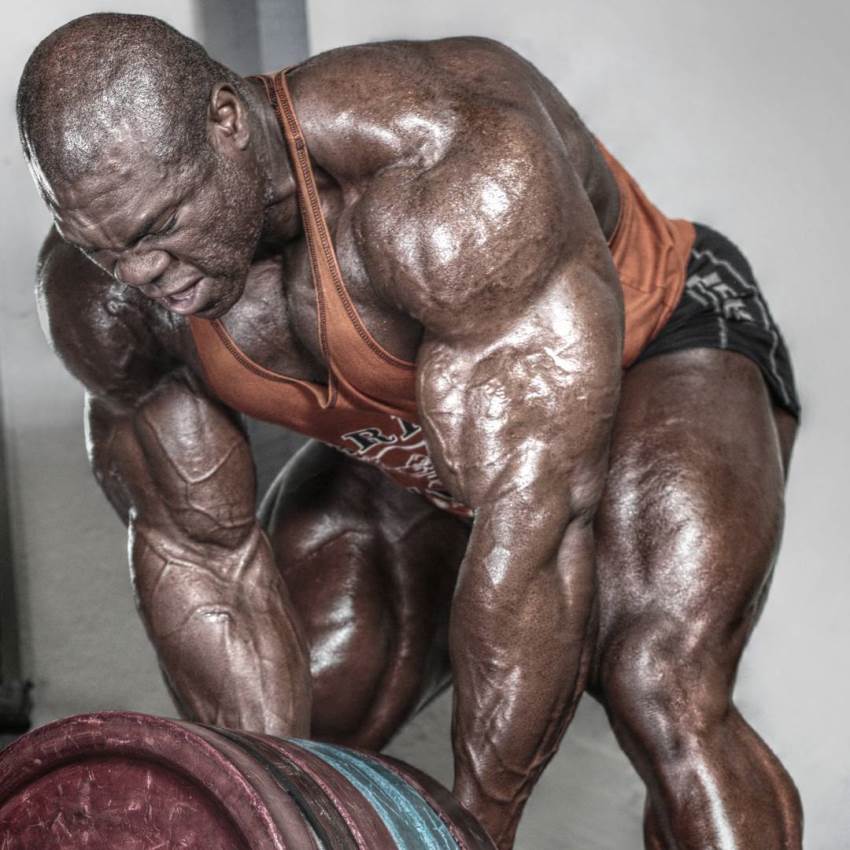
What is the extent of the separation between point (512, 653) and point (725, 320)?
59 centimetres

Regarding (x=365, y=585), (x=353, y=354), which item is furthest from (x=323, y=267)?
(x=365, y=585)

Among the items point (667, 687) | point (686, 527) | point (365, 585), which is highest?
point (686, 527)

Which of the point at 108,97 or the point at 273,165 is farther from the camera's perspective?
the point at 273,165

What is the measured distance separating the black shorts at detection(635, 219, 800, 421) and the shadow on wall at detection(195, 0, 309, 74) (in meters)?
1.18

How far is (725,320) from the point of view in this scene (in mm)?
2330

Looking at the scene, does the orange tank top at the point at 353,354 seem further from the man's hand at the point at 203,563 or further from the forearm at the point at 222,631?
the forearm at the point at 222,631

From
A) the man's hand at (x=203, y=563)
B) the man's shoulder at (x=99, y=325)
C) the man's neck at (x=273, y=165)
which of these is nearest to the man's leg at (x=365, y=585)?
the man's hand at (x=203, y=563)

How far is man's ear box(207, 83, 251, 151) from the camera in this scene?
1909 mm

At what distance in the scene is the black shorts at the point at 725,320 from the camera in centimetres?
230

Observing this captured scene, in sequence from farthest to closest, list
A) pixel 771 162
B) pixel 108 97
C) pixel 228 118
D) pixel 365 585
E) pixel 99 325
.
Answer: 1. pixel 771 162
2. pixel 365 585
3. pixel 99 325
4. pixel 228 118
5. pixel 108 97

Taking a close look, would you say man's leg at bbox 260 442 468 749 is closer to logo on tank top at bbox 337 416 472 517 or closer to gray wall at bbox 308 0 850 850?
logo on tank top at bbox 337 416 472 517

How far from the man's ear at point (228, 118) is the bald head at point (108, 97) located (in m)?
0.01

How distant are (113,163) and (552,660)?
679 millimetres

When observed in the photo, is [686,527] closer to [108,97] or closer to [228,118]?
[228,118]
